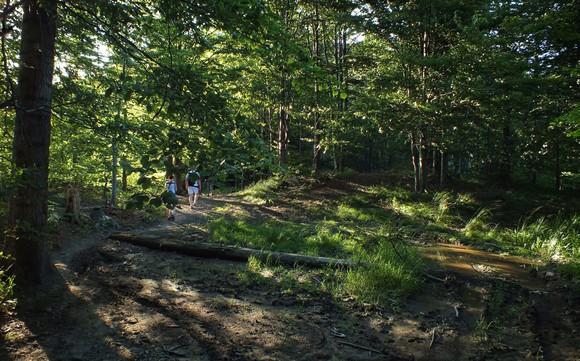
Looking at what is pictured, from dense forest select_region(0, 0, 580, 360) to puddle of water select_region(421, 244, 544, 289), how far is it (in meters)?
0.32

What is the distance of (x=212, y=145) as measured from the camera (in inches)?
116

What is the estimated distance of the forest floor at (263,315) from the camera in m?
4.95

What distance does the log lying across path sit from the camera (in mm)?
8258

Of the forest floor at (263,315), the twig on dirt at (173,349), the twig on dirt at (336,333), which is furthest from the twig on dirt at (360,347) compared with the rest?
the twig on dirt at (173,349)

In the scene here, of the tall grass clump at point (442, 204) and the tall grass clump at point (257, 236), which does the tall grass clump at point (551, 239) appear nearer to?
the tall grass clump at point (442, 204)

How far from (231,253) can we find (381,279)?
3218mm

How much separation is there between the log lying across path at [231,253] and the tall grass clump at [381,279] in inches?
22.2

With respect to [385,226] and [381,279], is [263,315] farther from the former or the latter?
[385,226]

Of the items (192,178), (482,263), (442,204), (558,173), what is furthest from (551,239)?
(558,173)

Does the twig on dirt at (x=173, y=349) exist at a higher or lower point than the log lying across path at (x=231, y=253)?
lower

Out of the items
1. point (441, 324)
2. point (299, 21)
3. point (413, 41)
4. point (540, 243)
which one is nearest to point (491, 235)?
point (540, 243)

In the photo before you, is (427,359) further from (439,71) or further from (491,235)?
(439,71)

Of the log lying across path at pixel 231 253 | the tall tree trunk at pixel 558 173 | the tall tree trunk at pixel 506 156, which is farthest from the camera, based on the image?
the tall tree trunk at pixel 558 173

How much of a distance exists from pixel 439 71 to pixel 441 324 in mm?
11744
